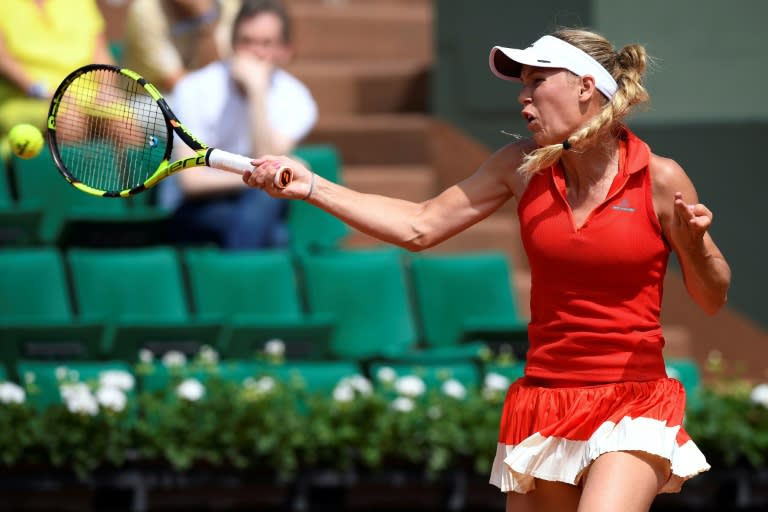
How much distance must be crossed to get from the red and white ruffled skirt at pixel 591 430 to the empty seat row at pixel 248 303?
8.37 ft

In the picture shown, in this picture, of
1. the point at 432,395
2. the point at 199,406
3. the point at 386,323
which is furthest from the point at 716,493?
the point at 199,406

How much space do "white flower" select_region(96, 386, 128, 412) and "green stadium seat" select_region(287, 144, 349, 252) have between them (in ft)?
6.04

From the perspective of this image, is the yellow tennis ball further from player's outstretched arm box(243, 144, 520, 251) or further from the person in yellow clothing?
the person in yellow clothing

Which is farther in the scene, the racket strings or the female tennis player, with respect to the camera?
the racket strings

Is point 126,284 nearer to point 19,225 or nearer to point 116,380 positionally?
point 19,225

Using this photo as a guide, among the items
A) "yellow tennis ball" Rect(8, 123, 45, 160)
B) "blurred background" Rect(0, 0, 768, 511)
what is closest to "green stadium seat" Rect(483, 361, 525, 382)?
"blurred background" Rect(0, 0, 768, 511)

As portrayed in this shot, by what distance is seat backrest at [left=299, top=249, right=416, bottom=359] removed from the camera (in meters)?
6.15

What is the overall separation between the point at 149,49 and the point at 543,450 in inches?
172

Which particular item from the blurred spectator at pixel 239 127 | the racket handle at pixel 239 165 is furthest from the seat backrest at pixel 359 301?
the racket handle at pixel 239 165


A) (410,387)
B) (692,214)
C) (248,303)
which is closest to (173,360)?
(248,303)

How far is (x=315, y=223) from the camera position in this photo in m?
6.80

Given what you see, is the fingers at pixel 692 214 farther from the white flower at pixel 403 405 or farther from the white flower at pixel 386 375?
the white flower at pixel 386 375

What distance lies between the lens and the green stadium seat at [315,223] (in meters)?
6.77

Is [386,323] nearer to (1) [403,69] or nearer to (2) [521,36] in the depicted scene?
(2) [521,36]
